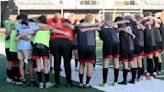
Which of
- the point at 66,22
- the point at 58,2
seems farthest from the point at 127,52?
the point at 58,2

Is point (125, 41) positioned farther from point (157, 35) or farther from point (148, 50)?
point (157, 35)

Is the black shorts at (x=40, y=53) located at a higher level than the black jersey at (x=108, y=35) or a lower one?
lower

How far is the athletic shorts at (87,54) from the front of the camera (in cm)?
1080

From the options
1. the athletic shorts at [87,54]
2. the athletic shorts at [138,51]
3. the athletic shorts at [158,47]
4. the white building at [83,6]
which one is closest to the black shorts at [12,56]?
the athletic shorts at [87,54]

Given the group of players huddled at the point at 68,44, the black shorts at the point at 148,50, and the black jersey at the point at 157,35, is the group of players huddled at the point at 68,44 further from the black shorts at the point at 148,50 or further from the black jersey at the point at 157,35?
the black jersey at the point at 157,35

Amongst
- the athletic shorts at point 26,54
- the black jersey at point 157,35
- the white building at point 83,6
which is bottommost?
the white building at point 83,6

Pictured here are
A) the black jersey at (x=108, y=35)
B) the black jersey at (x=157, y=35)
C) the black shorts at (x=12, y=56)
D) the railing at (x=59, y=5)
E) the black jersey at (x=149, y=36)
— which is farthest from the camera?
the railing at (x=59, y=5)

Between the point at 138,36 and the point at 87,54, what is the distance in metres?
1.81

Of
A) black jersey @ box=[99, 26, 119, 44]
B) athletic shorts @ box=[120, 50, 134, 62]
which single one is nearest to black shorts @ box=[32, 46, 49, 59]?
black jersey @ box=[99, 26, 119, 44]

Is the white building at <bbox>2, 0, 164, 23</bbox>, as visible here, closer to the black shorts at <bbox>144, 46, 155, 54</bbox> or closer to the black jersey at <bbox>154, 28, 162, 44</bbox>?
the black jersey at <bbox>154, 28, 162, 44</bbox>

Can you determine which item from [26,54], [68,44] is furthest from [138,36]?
[26,54]

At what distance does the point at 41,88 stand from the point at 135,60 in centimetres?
264

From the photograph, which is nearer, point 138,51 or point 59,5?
point 138,51

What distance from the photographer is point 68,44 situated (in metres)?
10.9
